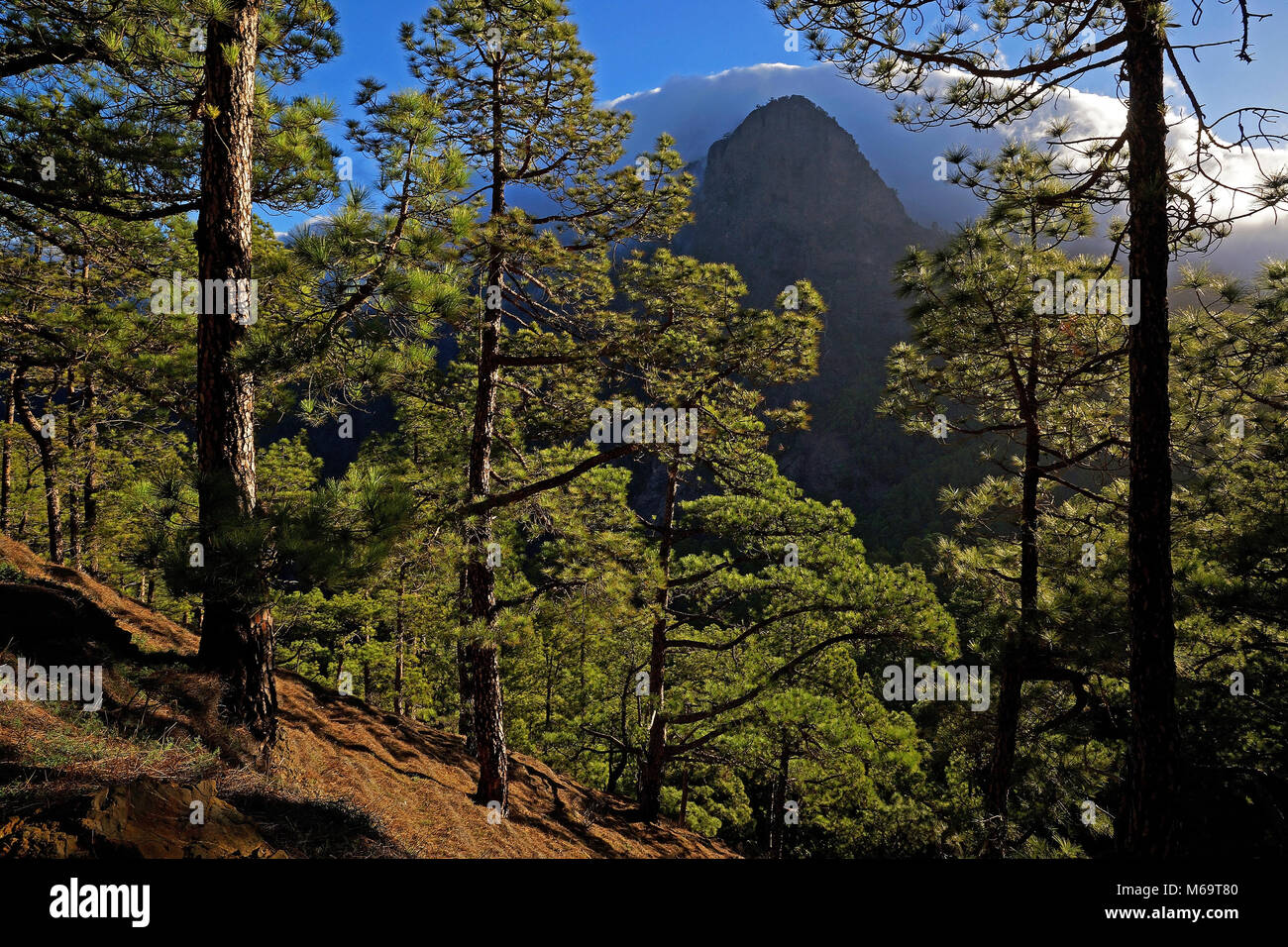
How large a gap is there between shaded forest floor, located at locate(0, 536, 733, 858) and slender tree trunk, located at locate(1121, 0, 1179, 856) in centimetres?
548

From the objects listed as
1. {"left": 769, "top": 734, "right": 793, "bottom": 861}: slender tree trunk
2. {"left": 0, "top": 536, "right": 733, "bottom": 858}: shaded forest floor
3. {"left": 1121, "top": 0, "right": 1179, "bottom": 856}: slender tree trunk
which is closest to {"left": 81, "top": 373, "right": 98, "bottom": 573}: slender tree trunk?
{"left": 0, "top": 536, "right": 733, "bottom": 858}: shaded forest floor

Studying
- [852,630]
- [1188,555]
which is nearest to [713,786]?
[852,630]

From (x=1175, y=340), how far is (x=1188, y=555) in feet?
12.4

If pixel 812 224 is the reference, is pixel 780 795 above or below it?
below

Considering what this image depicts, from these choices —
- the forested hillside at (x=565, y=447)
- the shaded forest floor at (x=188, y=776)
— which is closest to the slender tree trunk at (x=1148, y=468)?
the forested hillside at (x=565, y=447)

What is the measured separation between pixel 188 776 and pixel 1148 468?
268 inches

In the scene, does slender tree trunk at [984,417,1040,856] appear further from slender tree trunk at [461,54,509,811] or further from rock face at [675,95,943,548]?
rock face at [675,95,943,548]

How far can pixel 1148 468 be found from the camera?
3.88 metres

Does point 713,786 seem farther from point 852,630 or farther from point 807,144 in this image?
point 807,144

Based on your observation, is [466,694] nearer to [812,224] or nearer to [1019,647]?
[1019,647]

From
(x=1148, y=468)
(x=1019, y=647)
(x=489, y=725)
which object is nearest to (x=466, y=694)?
(x=489, y=725)

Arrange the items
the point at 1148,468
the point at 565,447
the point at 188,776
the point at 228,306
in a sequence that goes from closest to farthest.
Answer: the point at 188,776 < the point at 1148,468 < the point at 228,306 < the point at 565,447

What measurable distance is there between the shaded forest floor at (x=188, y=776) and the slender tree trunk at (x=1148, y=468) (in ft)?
18.0

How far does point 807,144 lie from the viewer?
126 metres
